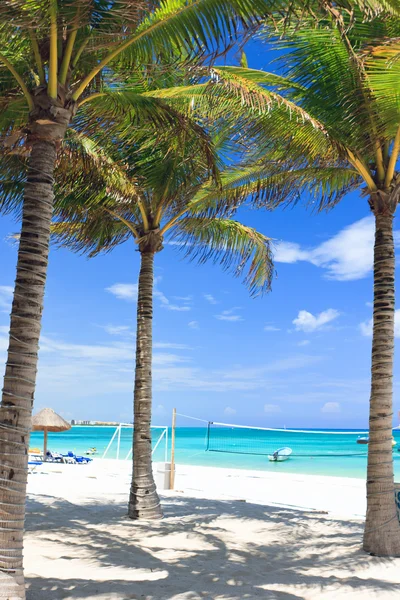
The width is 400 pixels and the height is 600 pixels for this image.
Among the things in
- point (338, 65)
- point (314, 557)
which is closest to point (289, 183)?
point (338, 65)

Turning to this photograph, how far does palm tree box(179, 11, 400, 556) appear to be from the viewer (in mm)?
6344

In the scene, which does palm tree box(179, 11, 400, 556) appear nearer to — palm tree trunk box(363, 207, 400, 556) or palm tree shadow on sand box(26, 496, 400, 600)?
palm tree trunk box(363, 207, 400, 556)

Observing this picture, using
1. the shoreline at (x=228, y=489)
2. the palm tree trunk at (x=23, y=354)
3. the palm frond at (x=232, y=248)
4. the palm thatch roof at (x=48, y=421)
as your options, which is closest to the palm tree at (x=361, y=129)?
the palm tree trunk at (x=23, y=354)

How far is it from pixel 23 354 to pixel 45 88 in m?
2.13

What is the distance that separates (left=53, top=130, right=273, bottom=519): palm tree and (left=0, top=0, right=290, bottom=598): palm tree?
1.72 metres

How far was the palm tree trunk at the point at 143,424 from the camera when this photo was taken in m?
Result: 8.68

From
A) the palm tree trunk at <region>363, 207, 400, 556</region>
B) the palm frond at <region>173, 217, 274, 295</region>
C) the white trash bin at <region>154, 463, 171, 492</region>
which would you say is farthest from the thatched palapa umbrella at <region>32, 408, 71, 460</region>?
the palm tree trunk at <region>363, 207, 400, 556</region>

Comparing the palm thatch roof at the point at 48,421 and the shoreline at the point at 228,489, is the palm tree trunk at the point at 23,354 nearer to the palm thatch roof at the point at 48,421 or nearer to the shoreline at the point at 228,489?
the shoreline at the point at 228,489

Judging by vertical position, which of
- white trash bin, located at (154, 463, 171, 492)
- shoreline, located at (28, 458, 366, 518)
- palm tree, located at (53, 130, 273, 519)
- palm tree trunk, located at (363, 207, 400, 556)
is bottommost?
shoreline, located at (28, 458, 366, 518)

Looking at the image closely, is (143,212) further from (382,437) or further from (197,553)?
(197,553)

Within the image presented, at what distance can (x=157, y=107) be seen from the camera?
6230 mm

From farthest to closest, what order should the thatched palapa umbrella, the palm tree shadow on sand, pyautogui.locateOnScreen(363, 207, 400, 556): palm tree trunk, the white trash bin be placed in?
the thatched palapa umbrella
the white trash bin
pyautogui.locateOnScreen(363, 207, 400, 556): palm tree trunk
the palm tree shadow on sand

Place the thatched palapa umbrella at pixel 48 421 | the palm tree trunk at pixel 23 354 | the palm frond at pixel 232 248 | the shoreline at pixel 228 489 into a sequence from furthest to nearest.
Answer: the thatched palapa umbrella at pixel 48 421
the shoreline at pixel 228 489
the palm frond at pixel 232 248
the palm tree trunk at pixel 23 354

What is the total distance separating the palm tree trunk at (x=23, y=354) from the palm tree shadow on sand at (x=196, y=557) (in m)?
0.79
